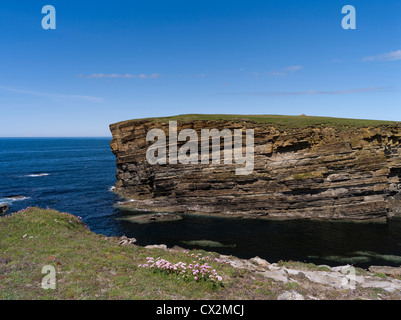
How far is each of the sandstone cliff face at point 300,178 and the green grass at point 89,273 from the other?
30.0 metres

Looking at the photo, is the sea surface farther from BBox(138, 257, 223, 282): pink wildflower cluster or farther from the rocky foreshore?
BBox(138, 257, 223, 282): pink wildflower cluster

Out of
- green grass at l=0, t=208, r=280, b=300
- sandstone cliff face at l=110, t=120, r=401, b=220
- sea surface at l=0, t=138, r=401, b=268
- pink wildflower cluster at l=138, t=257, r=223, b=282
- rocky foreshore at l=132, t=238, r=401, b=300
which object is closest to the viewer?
green grass at l=0, t=208, r=280, b=300

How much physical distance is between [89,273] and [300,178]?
40.8 metres

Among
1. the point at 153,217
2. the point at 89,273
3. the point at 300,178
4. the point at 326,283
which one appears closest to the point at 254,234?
the point at 300,178

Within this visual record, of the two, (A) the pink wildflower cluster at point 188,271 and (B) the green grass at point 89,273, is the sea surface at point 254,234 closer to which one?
(B) the green grass at point 89,273

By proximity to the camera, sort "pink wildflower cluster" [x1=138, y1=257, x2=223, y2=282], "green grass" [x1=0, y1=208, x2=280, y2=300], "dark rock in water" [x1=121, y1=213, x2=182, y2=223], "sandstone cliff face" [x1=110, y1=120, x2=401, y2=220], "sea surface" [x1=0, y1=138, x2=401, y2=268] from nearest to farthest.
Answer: "green grass" [x1=0, y1=208, x2=280, y2=300]
"pink wildflower cluster" [x1=138, y1=257, x2=223, y2=282]
"sea surface" [x1=0, y1=138, x2=401, y2=268]
"dark rock in water" [x1=121, y1=213, x2=182, y2=223]
"sandstone cliff face" [x1=110, y1=120, x2=401, y2=220]

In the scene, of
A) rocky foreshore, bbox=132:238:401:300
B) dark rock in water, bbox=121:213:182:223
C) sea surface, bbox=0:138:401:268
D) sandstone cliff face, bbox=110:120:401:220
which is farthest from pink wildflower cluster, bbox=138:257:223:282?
sandstone cliff face, bbox=110:120:401:220

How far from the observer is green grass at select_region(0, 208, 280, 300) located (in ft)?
42.6

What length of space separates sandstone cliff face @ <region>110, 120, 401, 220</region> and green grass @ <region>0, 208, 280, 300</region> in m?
30.0

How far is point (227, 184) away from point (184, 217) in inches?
413

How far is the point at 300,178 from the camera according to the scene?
47000 mm

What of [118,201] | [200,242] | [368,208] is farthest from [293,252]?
[118,201]

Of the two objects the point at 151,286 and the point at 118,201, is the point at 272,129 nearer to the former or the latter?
the point at 118,201

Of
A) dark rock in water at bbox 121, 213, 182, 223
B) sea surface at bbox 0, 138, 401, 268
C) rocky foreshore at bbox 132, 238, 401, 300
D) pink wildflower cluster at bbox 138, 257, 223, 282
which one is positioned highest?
pink wildflower cluster at bbox 138, 257, 223, 282
